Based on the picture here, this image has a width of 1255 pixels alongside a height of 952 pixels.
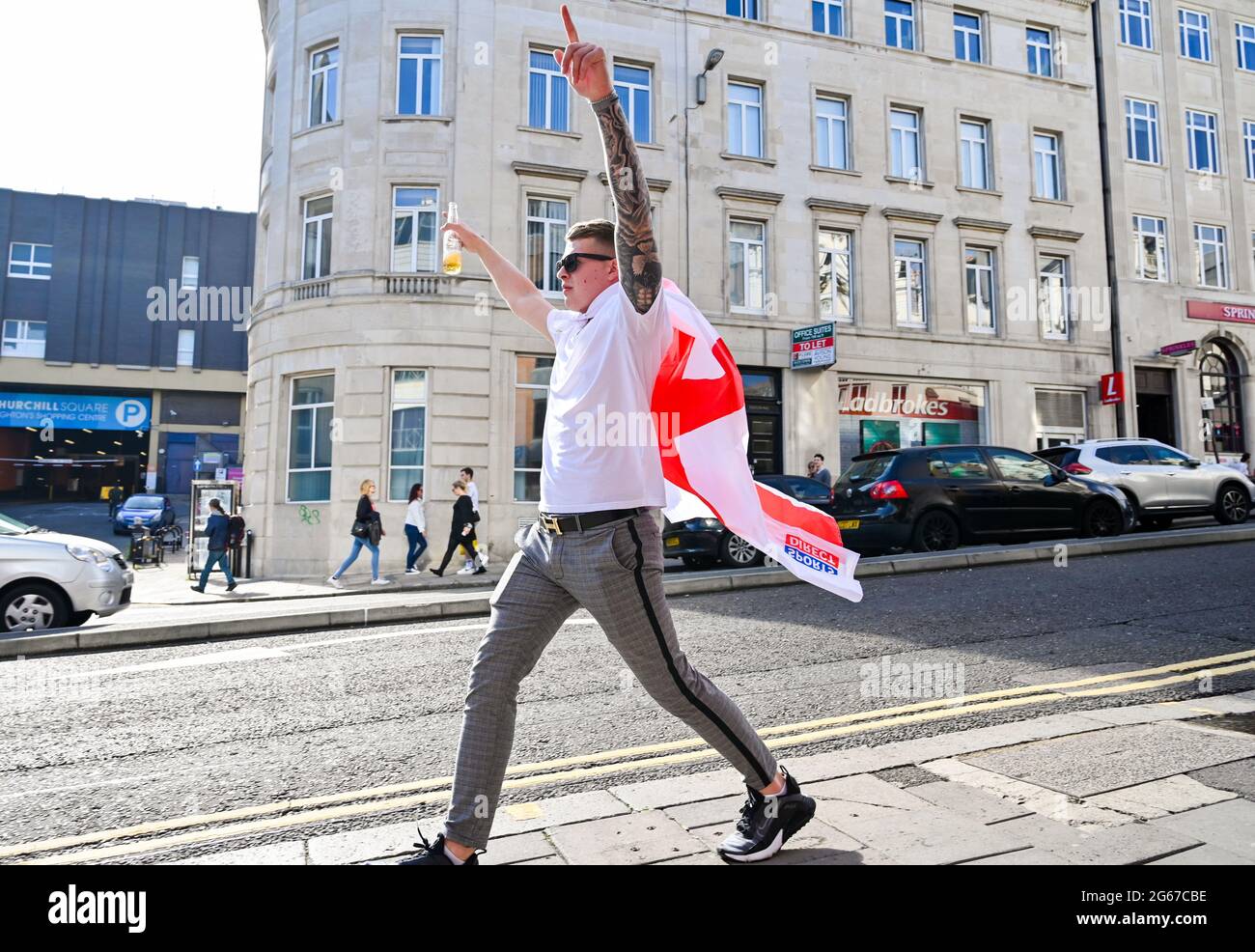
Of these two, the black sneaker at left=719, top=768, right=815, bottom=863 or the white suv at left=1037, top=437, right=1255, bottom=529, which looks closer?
the black sneaker at left=719, top=768, right=815, bottom=863

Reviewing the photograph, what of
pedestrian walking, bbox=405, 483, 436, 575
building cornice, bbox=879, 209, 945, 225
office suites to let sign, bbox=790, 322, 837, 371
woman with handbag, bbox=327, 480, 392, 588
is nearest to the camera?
woman with handbag, bbox=327, 480, 392, 588

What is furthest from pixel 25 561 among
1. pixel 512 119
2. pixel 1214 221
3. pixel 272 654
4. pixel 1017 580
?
pixel 1214 221

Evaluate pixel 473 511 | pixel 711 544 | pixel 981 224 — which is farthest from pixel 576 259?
pixel 981 224

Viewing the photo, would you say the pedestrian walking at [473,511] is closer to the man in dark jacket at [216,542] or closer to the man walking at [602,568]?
the man in dark jacket at [216,542]

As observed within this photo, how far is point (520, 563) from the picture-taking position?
109 inches

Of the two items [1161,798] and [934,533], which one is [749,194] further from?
[1161,798]

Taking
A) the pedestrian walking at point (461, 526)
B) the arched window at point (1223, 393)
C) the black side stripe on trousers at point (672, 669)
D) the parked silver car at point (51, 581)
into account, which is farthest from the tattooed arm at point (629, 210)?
the arched window at point (1223, 393)

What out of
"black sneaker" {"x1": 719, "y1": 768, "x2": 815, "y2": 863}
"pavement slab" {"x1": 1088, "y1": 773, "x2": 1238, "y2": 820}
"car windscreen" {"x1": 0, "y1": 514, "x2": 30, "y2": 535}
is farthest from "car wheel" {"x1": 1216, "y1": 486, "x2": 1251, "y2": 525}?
"car windscreen" {"x1": 0, "y1": 514, "x2": 30, "y2": 535}

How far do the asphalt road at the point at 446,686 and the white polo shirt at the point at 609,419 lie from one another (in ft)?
5.07

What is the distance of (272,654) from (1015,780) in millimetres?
5309

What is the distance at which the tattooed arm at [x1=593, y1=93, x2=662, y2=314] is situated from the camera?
2.36m

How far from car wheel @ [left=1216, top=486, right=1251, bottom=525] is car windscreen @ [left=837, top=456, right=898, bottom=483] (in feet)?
24.0

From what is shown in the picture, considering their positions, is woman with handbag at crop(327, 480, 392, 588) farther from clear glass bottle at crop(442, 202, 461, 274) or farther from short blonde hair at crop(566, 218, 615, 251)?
short blonde hair at crop(566, 218, 615, 251)

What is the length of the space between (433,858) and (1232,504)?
16.9m
